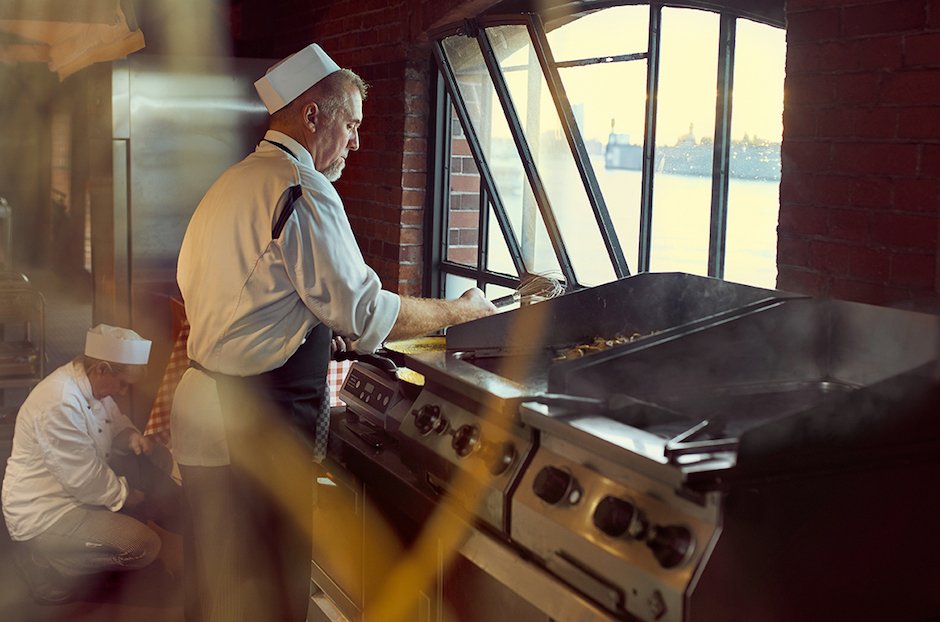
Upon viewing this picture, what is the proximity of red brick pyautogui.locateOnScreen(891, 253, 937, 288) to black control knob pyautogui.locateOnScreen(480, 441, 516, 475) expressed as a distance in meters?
0.93

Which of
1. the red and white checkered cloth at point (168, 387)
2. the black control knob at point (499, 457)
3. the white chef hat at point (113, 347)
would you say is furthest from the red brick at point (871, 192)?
the white chef hat at point (113, 347)

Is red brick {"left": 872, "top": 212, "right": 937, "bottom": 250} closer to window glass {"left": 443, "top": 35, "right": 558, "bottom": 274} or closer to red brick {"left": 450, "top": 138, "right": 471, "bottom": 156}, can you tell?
window glass {"left": 443, "top": 35, "right": 558, "bottom": 274}

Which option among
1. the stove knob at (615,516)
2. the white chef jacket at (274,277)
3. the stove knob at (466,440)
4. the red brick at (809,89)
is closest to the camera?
the stove knob at (615,516)

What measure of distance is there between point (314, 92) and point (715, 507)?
5.40 ft

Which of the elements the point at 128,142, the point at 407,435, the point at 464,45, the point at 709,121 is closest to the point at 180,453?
the point at 407,435

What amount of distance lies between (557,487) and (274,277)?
40.3 inches

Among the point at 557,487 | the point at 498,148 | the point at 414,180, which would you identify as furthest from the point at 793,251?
the point at 414,180

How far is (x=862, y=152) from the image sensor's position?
2322 mm

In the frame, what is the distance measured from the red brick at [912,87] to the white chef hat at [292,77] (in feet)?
4.46

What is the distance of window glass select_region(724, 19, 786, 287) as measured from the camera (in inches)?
109

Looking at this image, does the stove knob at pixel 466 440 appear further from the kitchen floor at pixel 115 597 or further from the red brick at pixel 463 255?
the red brick at pixel 463 255

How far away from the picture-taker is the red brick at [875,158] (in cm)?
222

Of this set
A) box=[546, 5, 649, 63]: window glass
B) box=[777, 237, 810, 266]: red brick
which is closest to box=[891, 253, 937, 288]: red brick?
box=[777, 237, 810, 266]: red brick

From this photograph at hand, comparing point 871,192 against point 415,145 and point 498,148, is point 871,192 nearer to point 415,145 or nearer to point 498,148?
point 498,148
